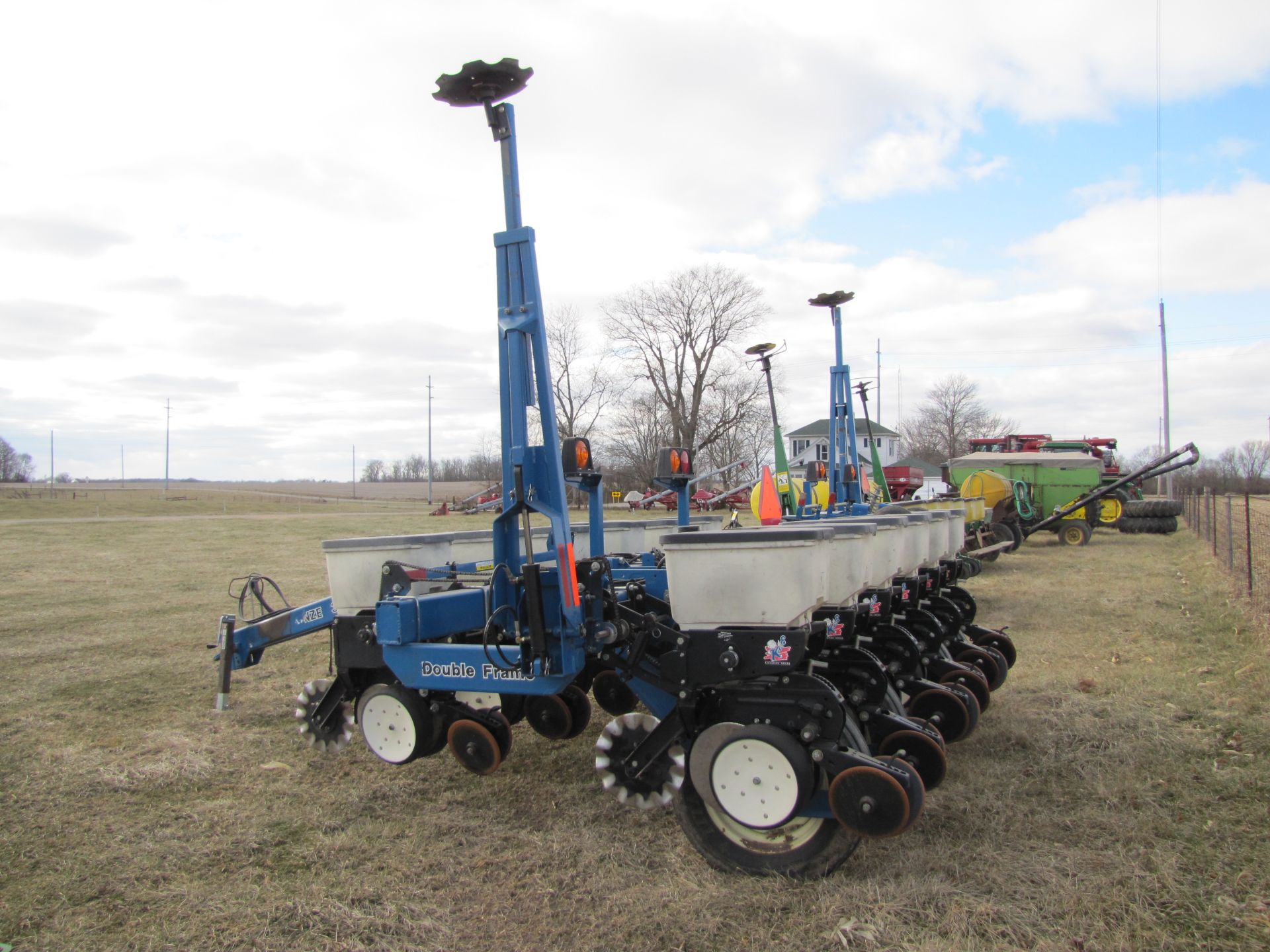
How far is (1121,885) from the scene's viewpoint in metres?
3.71

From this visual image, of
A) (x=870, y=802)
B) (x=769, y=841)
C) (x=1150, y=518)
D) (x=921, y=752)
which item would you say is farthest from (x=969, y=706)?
(x=1150, y=518)

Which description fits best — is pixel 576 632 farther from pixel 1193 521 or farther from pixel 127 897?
pixel 1193 521

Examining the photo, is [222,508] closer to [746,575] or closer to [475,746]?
[475,746]

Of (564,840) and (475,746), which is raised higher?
(475,746)

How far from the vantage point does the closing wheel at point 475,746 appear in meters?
4.79

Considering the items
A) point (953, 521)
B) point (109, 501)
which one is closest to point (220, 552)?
point (953, 521)

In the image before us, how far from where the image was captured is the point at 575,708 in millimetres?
5832

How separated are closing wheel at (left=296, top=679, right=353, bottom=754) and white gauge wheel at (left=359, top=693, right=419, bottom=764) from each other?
0.38 metres

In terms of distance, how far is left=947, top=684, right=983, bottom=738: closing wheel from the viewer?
5.44 meters

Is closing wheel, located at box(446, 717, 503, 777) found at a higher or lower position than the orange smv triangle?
lower

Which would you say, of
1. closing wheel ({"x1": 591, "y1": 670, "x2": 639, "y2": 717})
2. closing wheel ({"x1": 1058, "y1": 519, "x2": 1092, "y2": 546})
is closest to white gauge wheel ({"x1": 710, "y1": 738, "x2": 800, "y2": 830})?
closing wheel ({"x1": 591, "y1": 670, "x2": 639, "y2": 717})

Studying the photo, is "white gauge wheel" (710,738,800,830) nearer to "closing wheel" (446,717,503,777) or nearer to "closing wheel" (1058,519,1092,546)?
"closing wheel" (446,717,503,777)

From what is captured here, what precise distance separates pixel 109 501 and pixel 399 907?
186 feet

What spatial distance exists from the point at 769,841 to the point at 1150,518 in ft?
83.3
